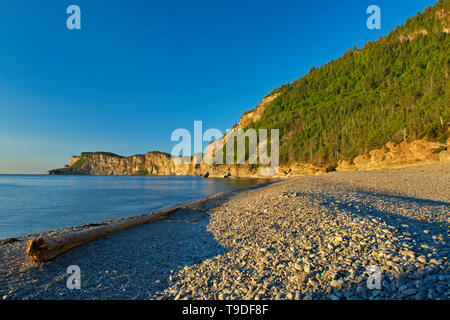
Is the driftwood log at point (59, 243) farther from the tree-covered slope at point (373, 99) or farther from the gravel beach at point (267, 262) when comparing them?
the tree-covered slope at point (373, 99)

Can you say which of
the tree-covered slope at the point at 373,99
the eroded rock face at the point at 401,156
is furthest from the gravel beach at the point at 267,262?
the tree-covered slope at the point at 373,99

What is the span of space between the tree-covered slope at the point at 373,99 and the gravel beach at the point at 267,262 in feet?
164

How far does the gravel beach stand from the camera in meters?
4.41

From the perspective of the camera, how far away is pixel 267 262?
589cm

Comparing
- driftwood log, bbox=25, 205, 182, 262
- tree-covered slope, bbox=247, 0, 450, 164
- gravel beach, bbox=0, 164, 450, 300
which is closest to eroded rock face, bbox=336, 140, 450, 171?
Answer: tree-covered slope, bbox=247, 0, 450, 164

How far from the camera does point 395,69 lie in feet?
323

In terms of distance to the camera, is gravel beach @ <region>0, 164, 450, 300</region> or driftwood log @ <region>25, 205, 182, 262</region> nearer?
gravel beach @ <region>0, 164, 450, 300</region>

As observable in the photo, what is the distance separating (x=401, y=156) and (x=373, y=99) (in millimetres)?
57590

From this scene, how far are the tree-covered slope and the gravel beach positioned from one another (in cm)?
4984

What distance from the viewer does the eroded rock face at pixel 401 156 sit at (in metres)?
39.8

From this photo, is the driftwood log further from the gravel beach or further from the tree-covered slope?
the tree-covered slope

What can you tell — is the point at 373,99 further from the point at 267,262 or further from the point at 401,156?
the point at 267,262

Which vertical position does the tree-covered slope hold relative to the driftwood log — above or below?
above
